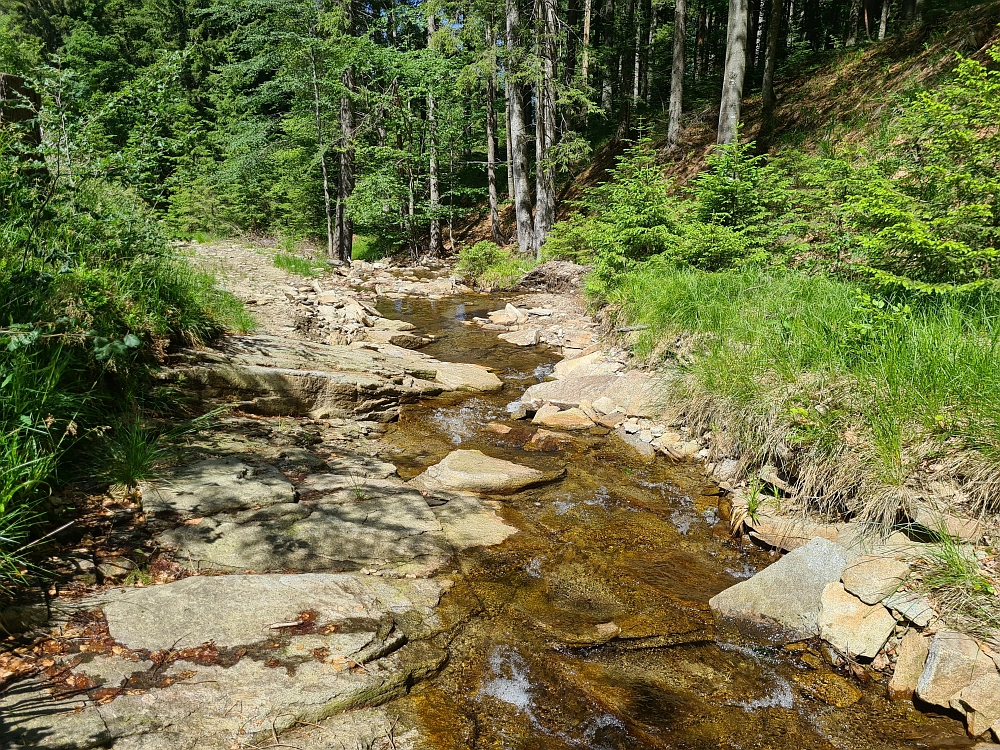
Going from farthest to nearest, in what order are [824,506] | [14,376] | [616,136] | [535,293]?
[616,136], [535,293], [824,506], [14,376]

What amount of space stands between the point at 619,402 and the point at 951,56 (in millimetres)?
11875

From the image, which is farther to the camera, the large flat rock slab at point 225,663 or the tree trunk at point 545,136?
the tree trunk at point 545,136

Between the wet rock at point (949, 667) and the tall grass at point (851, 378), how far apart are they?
0.97 metres

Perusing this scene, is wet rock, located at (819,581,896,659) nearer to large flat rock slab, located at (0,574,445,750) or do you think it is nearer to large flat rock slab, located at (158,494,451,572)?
large flat rock slab, located at (0,574,445,750)

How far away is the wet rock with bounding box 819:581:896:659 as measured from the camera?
3105 millimetres

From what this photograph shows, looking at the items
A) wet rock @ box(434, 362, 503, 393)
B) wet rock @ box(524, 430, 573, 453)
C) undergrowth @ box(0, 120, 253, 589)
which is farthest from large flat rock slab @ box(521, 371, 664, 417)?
undergrowth @ box(0, 120, 253, 589)

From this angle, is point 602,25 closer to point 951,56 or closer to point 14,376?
point 951,56

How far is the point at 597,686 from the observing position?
294 cm

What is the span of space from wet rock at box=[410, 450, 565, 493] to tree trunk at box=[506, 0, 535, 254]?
42.0 ft

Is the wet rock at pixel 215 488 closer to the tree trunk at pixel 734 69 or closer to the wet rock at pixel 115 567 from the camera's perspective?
the wet rock at pixel 115 567

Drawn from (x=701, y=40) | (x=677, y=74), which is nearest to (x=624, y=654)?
(x=677, y=74)

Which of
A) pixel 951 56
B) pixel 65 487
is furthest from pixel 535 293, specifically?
pixel 65 487

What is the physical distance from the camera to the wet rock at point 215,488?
11.7 ft

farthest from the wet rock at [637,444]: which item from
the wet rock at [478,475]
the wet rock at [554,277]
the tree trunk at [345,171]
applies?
the tree trunk at [345,171]
